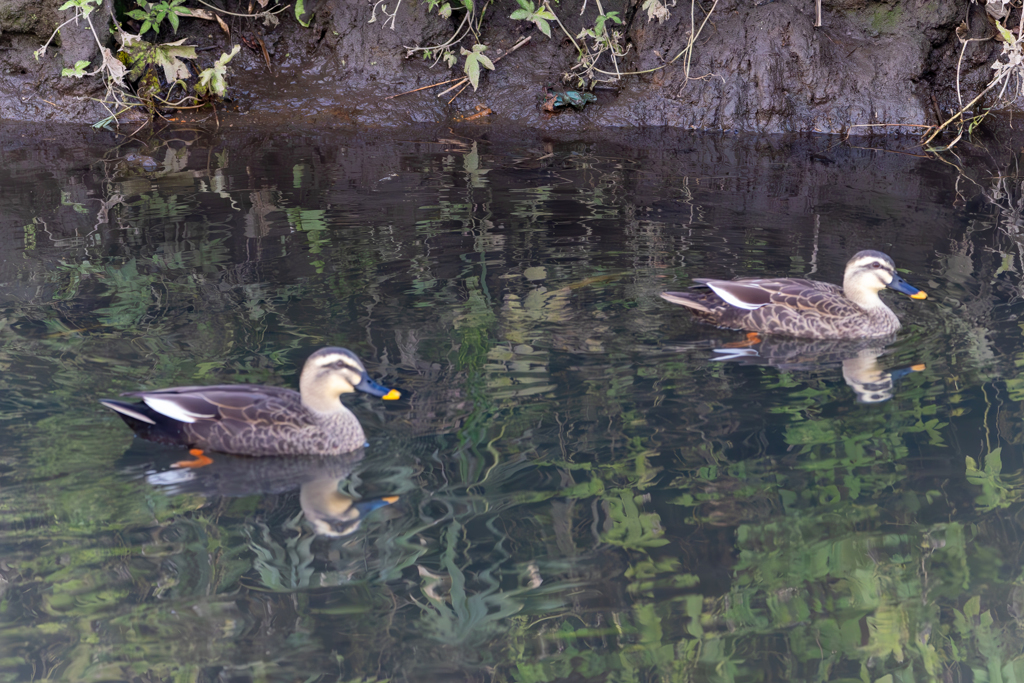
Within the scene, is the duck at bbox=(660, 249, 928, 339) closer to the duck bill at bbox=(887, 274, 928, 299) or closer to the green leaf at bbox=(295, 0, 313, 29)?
the duck bill at bbox=(887, 274, 928, 299)

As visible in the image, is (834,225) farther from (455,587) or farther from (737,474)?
(455,587)

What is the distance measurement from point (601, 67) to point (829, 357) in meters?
7.90

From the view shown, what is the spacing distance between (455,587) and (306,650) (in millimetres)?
664

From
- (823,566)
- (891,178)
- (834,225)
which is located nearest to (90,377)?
(823,566)

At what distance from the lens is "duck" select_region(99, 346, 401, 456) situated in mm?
5004

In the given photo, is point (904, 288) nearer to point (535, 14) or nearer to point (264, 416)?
point (264, 416)

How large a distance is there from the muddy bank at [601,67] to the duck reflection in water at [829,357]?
661cm

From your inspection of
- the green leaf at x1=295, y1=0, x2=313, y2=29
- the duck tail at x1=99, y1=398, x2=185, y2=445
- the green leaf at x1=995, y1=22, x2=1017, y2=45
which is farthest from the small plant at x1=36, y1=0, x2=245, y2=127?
the green leaf at x1=995, y1=22, x2=1017, y2=45

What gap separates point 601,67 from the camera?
42.9 feet

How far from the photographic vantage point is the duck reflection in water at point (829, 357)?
5.73 m

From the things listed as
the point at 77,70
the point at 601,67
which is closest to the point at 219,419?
the point at 77,70

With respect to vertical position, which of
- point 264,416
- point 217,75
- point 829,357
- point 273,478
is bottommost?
point 273,478

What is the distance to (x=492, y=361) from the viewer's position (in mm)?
5891

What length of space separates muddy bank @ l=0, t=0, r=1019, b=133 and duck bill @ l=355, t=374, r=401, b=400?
8014 mm
